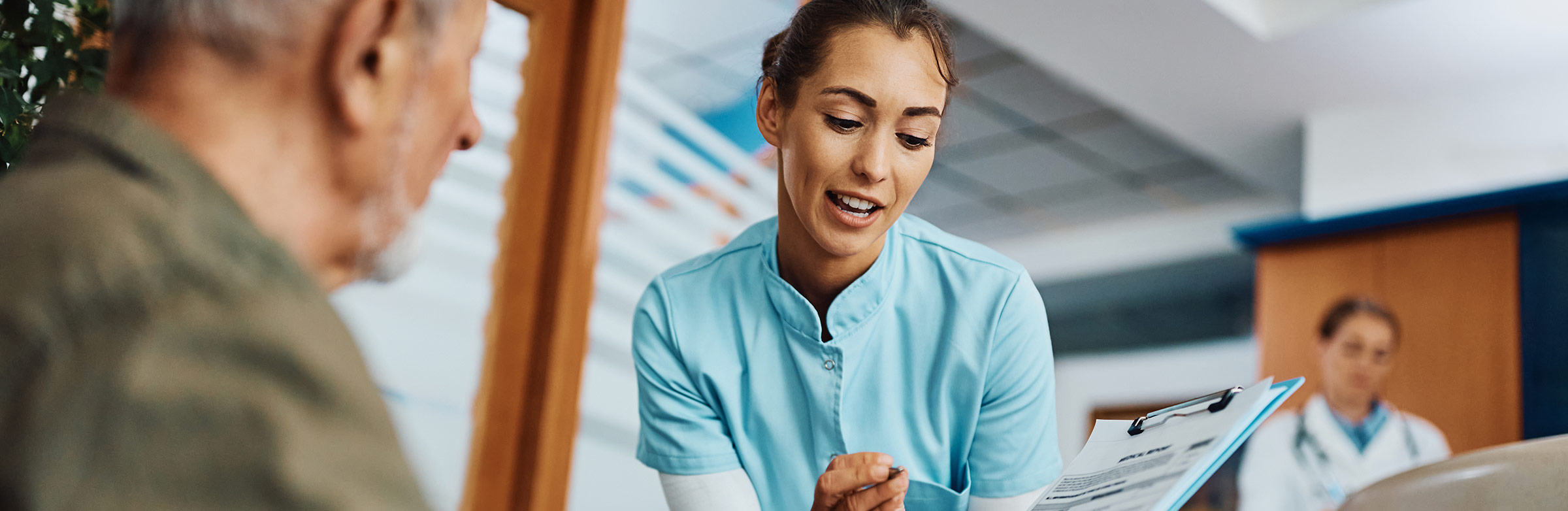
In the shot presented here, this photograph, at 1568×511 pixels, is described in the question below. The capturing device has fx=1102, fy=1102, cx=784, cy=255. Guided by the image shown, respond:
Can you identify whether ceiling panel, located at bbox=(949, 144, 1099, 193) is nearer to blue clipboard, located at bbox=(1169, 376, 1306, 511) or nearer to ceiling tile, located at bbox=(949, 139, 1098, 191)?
ceiling tile, located at bbox=(949, 139, 1098, 191)

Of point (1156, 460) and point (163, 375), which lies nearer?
point (163, 375)

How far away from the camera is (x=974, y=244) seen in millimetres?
1350

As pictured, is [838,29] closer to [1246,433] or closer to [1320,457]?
[1246,433]

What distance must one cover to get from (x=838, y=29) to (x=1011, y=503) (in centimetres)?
57

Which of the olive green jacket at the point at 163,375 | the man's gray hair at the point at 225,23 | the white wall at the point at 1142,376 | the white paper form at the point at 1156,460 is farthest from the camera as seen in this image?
the white wall at the point at 1142,376

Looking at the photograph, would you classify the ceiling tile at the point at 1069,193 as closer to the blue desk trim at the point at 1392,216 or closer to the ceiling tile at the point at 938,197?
the ceiling tile at the point at 938,197

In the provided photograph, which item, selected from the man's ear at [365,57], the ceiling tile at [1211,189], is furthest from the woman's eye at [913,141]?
the ceiling tile at [1211,189]

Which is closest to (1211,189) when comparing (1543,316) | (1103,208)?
(1103,208)

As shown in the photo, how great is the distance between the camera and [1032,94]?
522 cm

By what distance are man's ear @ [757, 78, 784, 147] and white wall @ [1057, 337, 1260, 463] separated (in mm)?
6860

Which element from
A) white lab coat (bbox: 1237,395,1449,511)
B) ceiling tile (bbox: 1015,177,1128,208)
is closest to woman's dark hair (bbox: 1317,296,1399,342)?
white lab coat (bbox: 1237,395,1449,511)

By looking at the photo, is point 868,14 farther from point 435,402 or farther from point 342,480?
point 435,402

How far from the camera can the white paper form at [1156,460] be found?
0.77 m

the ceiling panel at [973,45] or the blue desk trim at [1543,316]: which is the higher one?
the ceiling panel at [973,45]
